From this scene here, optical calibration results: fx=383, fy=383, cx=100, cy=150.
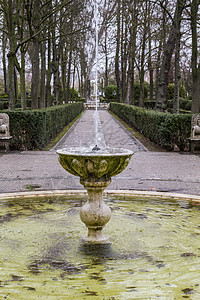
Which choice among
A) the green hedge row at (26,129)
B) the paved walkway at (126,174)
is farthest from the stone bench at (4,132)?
the paved walkway at (126,174)

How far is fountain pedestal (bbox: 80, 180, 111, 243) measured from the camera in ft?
14.3

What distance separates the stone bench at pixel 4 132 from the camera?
12.4 metres

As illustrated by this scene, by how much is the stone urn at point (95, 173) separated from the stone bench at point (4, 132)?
27.7 feet

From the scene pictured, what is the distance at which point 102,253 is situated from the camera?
409 cm

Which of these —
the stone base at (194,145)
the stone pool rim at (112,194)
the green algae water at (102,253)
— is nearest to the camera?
the green algae water at (102,253)

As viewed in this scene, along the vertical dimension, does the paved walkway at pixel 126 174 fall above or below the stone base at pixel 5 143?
below

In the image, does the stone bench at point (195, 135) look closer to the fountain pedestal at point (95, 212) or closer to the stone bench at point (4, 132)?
the stone bench at point (4, 132)

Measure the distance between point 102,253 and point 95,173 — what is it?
861 millimetres

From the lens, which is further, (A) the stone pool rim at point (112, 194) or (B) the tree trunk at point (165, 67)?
(B) the tree trunk at point (165, 67)

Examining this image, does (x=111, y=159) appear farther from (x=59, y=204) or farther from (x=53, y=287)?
(x=59, y=204)

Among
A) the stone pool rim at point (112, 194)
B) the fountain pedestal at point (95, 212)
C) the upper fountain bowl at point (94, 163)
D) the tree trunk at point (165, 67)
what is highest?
the tree trunk at point (165, 67)

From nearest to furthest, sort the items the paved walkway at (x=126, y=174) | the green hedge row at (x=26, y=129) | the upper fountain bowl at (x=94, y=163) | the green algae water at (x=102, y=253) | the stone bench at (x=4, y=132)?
1. the green algae water at (x=102, y=253)
2. the upper fountain bowl at (x=94, y=163)
3. the paved walkway at (x=126, y=174)
4. the stone bench at (x=4, y=132)
5. the green hedge row at (x=26, y=129)

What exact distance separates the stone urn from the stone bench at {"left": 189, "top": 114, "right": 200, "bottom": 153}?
28.1 feet

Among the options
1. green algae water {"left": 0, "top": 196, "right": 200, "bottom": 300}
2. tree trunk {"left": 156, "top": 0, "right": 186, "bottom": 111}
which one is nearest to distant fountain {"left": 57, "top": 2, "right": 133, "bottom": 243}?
green algae water {"left": 0, "top": 196, "right": 200, "bottom": 300}
